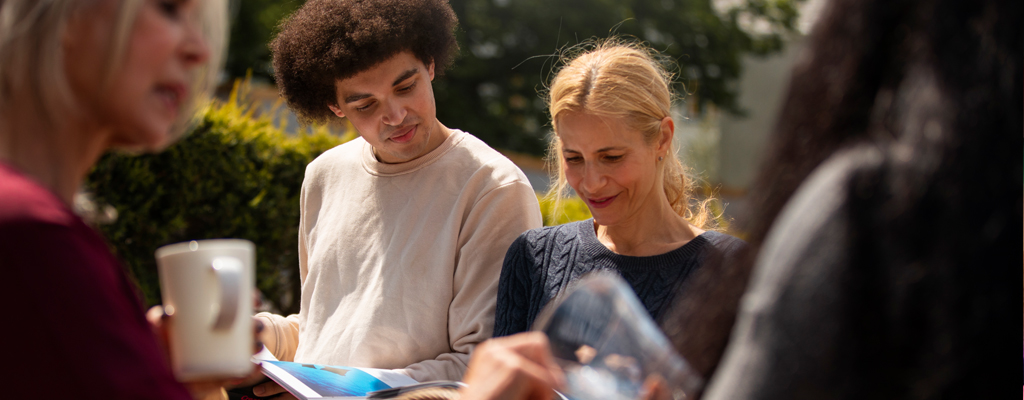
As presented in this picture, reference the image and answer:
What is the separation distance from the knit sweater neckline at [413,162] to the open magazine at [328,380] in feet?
2.64

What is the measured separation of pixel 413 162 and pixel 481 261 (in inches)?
19.7

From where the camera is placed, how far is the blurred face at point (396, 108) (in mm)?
2641

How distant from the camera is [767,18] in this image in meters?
19.5

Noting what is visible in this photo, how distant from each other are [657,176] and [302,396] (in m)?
1.37

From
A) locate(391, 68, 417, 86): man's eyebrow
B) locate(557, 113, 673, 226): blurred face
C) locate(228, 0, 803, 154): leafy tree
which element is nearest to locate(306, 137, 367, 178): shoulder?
locate(391, 68, 417, 86): man's eyebrow

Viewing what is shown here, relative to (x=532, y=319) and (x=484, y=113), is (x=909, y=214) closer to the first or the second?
(x=532, y=319)

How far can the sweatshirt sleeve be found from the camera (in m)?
2.33

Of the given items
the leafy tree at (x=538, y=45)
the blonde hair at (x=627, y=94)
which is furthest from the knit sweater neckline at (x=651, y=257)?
the leafy tree at (x=538, y=45)

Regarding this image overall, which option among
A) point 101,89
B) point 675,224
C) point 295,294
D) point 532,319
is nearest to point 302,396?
point 532,319

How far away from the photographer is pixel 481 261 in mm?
2447

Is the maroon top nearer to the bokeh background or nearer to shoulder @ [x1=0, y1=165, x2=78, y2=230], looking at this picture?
shoulder @ [x1=0, y1=165, x2=78, y2=230]

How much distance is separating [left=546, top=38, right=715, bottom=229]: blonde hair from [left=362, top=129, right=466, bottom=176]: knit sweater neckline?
0.39 metres

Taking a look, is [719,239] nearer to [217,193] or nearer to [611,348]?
[611,348]

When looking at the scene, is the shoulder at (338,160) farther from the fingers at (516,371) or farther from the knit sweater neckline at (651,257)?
the fingers at (516,371)
